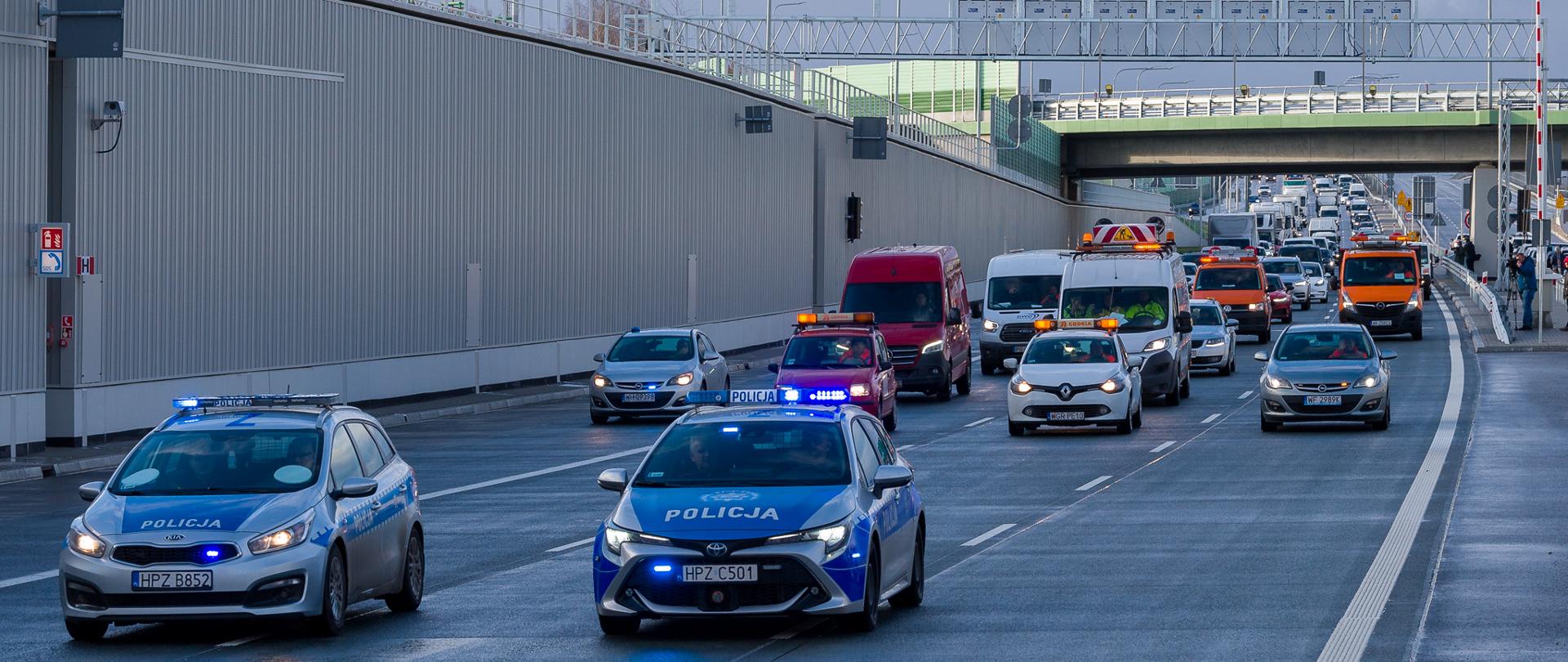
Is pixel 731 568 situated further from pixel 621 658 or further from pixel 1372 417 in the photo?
Answer: pixel 1372 417

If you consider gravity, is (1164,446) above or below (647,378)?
below

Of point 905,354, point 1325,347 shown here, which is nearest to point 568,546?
point 1325,347

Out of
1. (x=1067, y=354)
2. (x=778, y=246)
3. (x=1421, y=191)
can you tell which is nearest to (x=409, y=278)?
(x=1067, y=354)

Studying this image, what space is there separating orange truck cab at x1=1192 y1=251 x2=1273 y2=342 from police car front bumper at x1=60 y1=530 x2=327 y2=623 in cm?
4276

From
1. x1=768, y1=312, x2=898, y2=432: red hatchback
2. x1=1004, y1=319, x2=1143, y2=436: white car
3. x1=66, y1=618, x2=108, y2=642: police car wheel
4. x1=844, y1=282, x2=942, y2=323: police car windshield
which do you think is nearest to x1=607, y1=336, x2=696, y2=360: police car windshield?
x1=768, y1=312, x2=898, y2=432: red hatchback

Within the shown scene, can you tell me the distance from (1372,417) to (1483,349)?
20444 mm

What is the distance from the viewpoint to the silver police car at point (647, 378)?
32.5 m

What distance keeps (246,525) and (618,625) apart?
2193mm

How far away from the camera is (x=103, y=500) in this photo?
40.4 ft

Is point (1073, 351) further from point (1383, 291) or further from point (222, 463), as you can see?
point (1383, 291)

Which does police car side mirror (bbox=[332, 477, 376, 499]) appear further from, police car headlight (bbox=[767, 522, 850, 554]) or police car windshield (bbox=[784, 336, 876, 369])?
police car windshield (bbox=[784, 336, 876, 369])

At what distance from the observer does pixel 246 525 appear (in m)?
11.9

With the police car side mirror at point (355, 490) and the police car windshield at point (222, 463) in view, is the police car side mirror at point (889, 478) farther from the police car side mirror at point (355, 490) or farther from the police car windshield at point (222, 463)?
the police car windshield at point (222, 463)

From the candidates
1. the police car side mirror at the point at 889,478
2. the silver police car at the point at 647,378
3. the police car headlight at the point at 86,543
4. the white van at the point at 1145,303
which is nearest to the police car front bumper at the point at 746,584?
the police car side mirror at the point at 889,478
